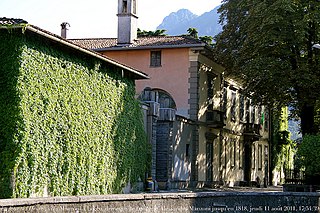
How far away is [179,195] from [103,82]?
7.99 meters

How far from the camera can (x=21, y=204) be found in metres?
11.3

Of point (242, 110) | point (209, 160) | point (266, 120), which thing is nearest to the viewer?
point (209, 160)

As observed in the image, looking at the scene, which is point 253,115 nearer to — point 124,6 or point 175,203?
point 124,6

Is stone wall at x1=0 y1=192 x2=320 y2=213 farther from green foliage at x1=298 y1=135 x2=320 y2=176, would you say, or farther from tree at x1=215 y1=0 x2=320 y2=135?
tree at x1=215 y1=0 x2=320 y2=135

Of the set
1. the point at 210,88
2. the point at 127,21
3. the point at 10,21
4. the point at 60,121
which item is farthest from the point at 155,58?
the point at 10,21

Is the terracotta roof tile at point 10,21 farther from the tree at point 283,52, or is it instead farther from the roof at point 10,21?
the tree at point 283,52

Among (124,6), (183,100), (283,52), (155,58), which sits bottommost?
(183,100)

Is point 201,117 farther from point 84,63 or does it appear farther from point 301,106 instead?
point 84,63

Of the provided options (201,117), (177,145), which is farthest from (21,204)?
(201,117)

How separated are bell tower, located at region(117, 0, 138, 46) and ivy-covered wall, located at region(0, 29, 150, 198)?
10.8 meters

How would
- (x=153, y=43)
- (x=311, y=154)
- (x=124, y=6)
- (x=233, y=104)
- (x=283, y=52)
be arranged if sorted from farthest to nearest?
1. (x=233, y=104)
2. (x=153, y=43)
3. (x=124, y=6)
4. (x=283, y=52)
5. (x=311, y=154)

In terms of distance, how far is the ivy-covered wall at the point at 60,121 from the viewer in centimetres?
1767

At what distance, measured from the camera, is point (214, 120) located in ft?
125

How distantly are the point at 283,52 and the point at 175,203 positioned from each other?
18.5 metres
